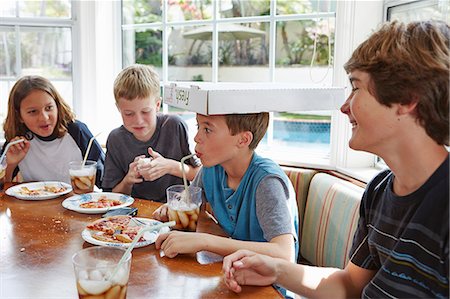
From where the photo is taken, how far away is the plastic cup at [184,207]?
1.48m

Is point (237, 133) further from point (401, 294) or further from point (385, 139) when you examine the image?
point (401, 294)

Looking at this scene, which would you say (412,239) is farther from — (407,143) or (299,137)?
(299,137)

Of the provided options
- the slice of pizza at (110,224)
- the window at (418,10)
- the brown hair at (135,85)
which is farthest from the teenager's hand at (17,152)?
the window at (418,10)

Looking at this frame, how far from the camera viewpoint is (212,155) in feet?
5.05

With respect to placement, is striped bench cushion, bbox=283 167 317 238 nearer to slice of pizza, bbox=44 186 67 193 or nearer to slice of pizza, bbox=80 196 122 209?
slice of pizza, bbox=80 196 122 209

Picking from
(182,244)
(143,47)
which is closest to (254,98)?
(182,244)

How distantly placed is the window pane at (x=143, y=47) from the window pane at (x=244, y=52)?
0.49 m

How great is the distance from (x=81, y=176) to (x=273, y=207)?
900 millimetres

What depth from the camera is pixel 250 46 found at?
112 inches

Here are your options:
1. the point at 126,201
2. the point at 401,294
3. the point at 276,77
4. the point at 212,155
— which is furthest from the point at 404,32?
the point at 276,77

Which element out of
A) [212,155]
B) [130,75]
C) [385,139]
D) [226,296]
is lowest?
[226,296]

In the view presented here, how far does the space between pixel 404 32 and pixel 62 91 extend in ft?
8.93

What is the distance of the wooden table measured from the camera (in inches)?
43.1

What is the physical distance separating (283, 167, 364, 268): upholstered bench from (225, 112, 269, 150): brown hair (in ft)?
1.61
